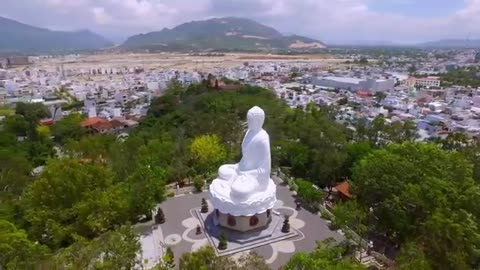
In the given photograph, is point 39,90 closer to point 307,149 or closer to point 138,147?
point 138,147

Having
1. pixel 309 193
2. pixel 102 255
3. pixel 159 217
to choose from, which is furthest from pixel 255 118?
Result: pixel 102 255

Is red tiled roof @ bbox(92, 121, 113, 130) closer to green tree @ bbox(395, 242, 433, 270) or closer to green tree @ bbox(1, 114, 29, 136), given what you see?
green tree @ bbox(1, 114, 29, 136)

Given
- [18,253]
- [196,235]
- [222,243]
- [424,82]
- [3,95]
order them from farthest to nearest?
1. [424,82]
2. [3,95]
3. [196,235]
4. [222,243]
5. [18,253]

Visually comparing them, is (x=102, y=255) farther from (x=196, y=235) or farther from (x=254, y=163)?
(x=254, y=163)

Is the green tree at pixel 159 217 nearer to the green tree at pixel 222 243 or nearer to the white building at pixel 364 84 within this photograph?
the green tree at pixel 222 243

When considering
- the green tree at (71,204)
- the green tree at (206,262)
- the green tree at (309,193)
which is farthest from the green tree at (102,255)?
the green tree at (309,193)

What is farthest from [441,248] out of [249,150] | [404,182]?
[249,150]
